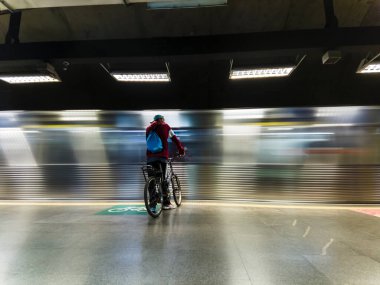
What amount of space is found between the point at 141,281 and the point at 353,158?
18.3 feet

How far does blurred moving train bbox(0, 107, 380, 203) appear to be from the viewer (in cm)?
570

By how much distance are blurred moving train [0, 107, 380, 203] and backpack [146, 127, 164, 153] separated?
1.64 metres

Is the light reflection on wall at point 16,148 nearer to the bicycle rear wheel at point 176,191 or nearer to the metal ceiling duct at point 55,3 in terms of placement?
the bicycle rear wheel at point 176,191

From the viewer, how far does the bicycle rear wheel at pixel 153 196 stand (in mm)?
4043

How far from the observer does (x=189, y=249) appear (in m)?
2.70

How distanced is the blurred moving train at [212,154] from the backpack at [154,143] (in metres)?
1.64

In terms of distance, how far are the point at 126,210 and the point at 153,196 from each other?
971 millimetres

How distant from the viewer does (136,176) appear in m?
6.02

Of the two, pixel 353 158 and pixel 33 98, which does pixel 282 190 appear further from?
pixel 33 98

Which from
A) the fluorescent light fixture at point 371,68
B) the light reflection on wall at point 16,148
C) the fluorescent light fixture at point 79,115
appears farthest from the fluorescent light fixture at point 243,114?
the light reflection on wall at point 16,148

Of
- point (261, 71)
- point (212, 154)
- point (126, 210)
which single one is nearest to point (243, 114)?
point (212, 154)

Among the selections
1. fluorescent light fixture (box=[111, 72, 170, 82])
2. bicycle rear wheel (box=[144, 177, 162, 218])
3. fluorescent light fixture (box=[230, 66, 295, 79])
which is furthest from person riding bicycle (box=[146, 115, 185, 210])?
fluorescent light fixture (box=[230, 66, 295, 79])

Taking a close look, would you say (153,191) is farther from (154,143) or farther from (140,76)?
(140,76)

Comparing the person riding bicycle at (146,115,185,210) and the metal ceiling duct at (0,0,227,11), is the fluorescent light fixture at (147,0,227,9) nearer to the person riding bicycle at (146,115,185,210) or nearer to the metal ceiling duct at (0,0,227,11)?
the metal ceiling duct at (0,0,227,11)
